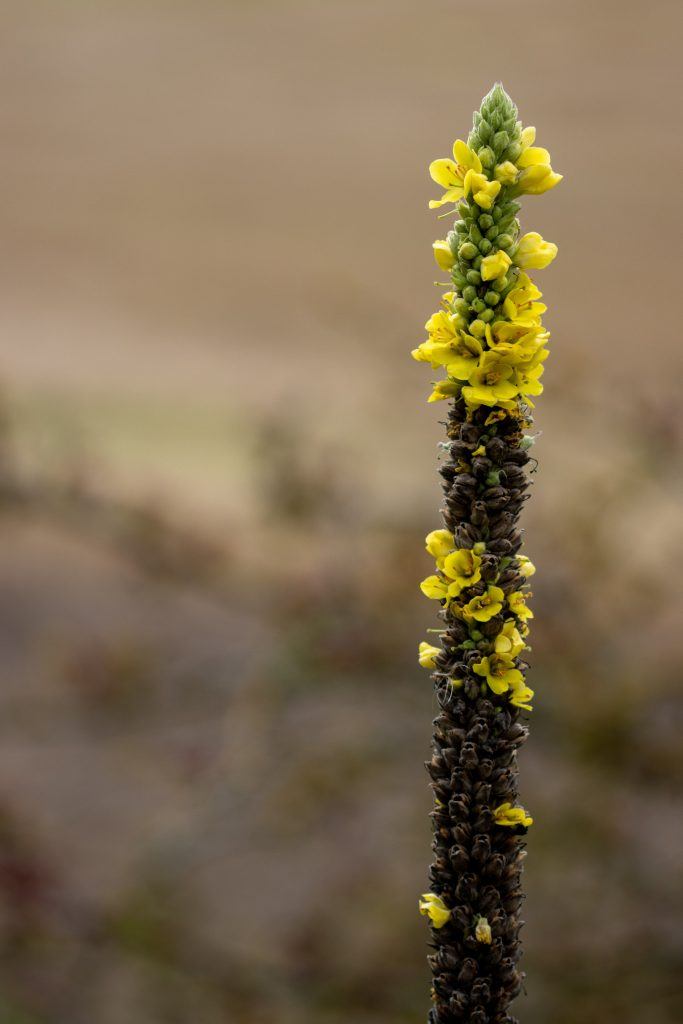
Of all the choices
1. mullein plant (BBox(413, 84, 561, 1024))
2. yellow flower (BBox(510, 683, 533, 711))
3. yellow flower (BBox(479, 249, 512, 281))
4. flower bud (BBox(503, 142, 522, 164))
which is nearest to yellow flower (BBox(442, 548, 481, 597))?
mullein plant (BBox(413, 84, 561, 1024))

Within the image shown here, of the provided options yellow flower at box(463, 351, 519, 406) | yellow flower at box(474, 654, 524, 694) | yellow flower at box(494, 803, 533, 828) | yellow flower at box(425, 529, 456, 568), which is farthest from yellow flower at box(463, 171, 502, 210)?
yellow flower at box(494, 803, 533, 828)

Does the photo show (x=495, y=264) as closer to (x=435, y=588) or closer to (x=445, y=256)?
(x=445, y=256)

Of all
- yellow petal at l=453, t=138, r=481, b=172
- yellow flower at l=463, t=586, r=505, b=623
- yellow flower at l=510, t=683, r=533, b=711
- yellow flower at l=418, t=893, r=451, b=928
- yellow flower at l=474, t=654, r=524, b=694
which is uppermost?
yellow petal at l=453, t=138, r=481, b=172

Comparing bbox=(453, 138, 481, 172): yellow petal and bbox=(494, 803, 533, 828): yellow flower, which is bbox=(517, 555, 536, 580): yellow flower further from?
bbox=(453, 138, 481, 172): yellow petal

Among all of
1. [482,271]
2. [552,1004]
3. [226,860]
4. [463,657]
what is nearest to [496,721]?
[463,657]

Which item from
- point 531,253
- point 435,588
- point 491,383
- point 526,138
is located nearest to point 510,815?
point 435,588

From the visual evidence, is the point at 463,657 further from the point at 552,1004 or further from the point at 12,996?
the point at 12,996

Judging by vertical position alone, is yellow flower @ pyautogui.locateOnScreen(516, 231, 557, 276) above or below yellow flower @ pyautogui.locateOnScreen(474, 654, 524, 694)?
above
